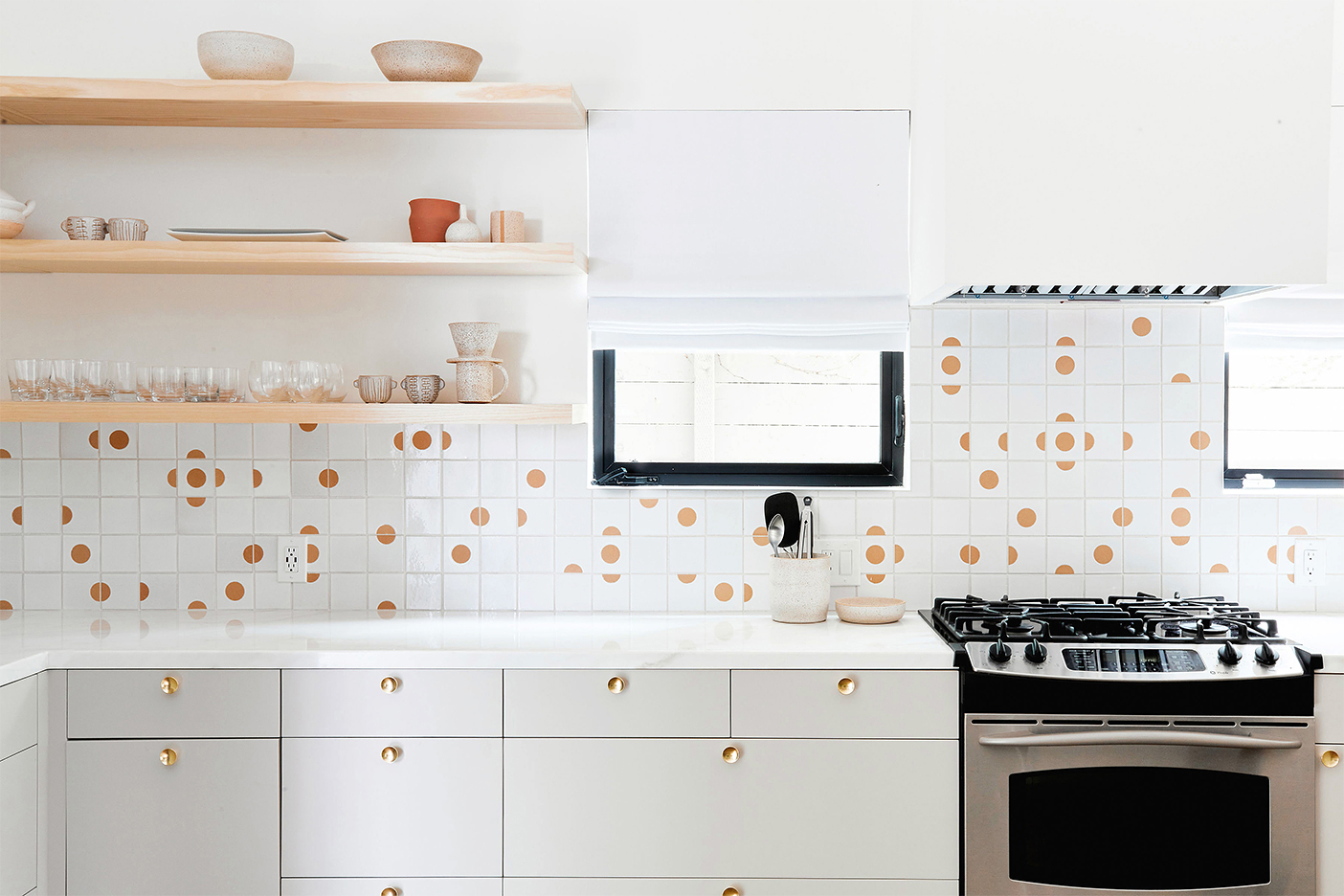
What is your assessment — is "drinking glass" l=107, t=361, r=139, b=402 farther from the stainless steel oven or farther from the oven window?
the oven window

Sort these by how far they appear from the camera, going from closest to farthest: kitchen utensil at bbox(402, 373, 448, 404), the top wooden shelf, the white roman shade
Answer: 1. the top wooden shelf
2. kitchen utensil at bbox(402, 373, 448, 404)
3. the white roman shade

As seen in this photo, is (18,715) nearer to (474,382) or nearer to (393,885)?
(393,885)

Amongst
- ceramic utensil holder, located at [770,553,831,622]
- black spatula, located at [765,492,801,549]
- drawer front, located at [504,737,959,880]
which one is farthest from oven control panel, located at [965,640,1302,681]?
black spatula, located at [765,492,801,549]

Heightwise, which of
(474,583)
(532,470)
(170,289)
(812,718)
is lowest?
(812,718)

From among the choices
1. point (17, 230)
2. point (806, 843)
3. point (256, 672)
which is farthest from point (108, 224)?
point (806, 843)

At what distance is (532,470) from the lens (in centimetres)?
254

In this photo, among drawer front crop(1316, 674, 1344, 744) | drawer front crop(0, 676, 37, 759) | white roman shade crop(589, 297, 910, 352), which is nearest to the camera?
drawer front crop(0, 676, 37, 759)

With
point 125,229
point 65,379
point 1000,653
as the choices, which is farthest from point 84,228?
point 1000,653

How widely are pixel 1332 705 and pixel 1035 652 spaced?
0.61 m

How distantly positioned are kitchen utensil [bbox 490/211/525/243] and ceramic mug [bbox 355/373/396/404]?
0.44m

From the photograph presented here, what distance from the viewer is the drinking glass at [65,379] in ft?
7.42

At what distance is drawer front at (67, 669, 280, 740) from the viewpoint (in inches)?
79.1

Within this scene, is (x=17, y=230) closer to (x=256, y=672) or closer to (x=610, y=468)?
(x=256, y=672)

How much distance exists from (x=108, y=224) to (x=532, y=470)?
3.76 ft
